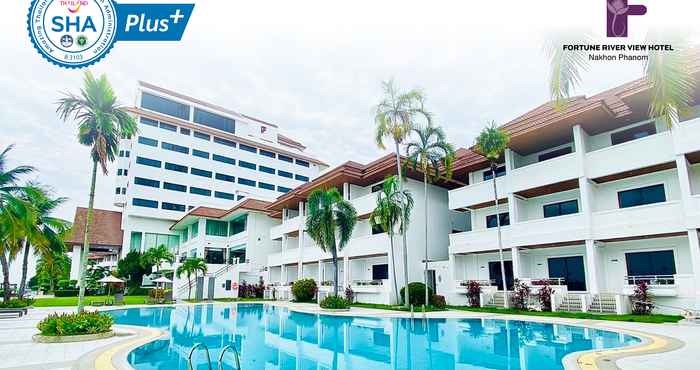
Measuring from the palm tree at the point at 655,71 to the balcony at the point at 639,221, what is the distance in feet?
38.1

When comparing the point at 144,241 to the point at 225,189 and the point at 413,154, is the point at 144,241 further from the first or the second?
the point at 413,154

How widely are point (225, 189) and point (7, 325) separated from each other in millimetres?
44108

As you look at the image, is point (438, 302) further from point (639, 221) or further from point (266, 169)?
point (266, 169)

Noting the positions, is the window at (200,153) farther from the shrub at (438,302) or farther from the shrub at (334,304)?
the shrub at (438,302)

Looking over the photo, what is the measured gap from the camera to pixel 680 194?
19625mm

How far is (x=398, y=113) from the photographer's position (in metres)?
25.8

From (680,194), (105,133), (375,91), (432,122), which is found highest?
(375,91)

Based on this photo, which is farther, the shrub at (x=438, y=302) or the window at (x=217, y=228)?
the window at (x=217, y=228)

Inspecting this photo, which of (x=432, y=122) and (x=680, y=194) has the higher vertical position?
(x=432, y=122)

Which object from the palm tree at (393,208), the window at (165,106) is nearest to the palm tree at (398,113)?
Answer: the palm tree at (393,208)

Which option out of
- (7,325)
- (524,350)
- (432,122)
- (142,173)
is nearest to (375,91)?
(432,122)

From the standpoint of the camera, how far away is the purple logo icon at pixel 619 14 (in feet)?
31.4

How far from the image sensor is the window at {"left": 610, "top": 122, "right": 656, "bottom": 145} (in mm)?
21444

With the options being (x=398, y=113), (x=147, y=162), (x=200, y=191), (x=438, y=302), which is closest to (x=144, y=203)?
(x=147, y=162)
